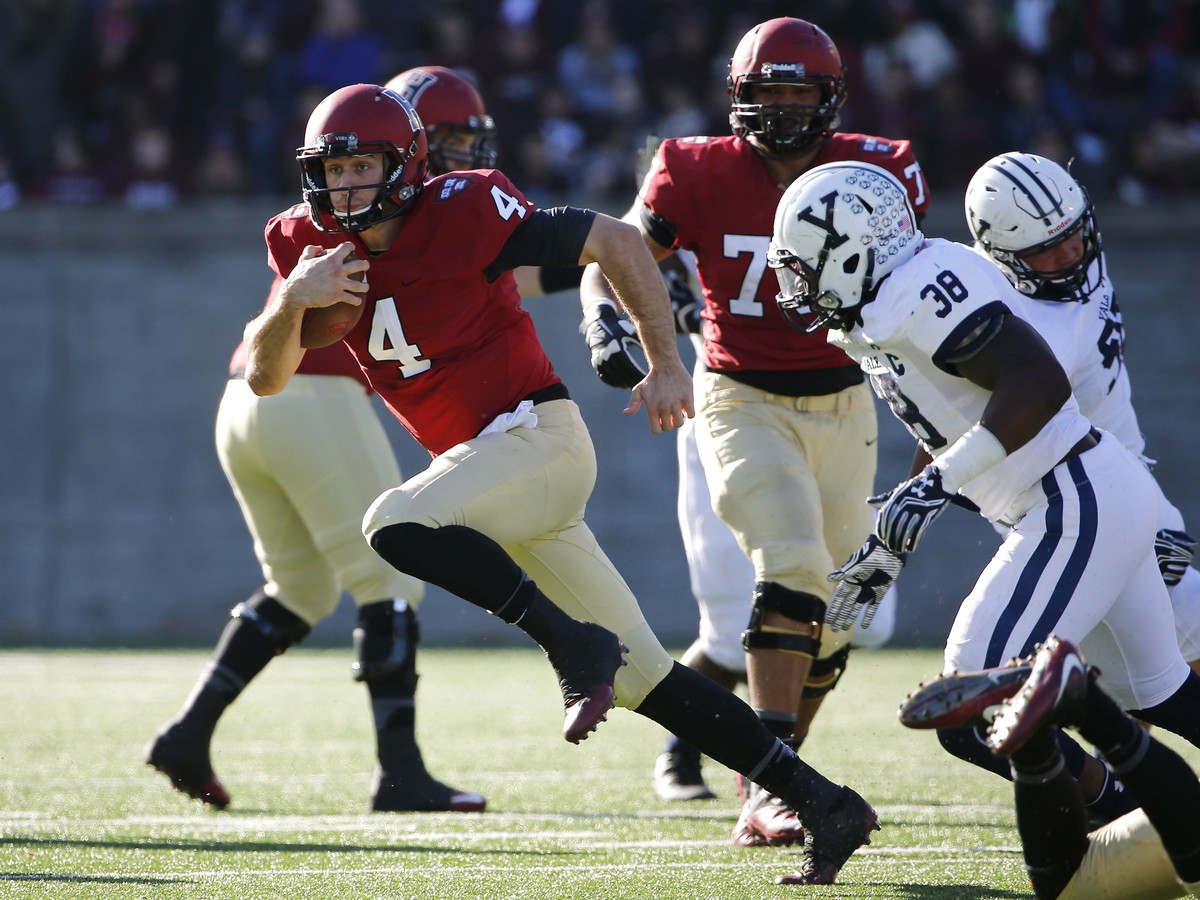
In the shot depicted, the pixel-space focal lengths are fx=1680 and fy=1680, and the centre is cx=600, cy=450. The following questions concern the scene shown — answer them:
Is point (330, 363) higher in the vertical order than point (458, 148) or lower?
lower

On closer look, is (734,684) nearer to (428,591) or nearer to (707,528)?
(707,528)

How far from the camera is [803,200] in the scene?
342 cm

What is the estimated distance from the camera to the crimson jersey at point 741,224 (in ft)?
14.4

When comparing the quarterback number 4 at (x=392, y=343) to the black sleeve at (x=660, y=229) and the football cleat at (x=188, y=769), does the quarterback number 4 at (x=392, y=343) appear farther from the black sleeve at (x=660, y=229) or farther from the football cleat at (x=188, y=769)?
the football cleat at (x=188, y=769)

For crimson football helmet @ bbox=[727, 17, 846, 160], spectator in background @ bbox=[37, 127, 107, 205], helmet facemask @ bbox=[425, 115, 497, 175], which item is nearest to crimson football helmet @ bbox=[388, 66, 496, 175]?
helmet facemask @ bbox=[425, 115, 497, 175]

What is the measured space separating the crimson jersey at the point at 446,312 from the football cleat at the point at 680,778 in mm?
1480

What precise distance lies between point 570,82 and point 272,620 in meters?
6.51

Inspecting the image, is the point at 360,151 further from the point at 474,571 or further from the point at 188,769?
the point at 188,769

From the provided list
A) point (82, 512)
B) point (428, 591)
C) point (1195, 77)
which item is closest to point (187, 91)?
point (82, 512)

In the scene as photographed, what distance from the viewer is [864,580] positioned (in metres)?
3.53

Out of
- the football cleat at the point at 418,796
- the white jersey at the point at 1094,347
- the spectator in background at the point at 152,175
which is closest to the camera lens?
the white jersey at the point at 1094,347

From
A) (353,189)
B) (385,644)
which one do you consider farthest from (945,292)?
(385,644)

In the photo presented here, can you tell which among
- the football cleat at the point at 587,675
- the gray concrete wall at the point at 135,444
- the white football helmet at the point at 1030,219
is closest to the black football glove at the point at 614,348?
the football cleat at the point at 587,675

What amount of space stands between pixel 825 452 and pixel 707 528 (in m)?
0.80
